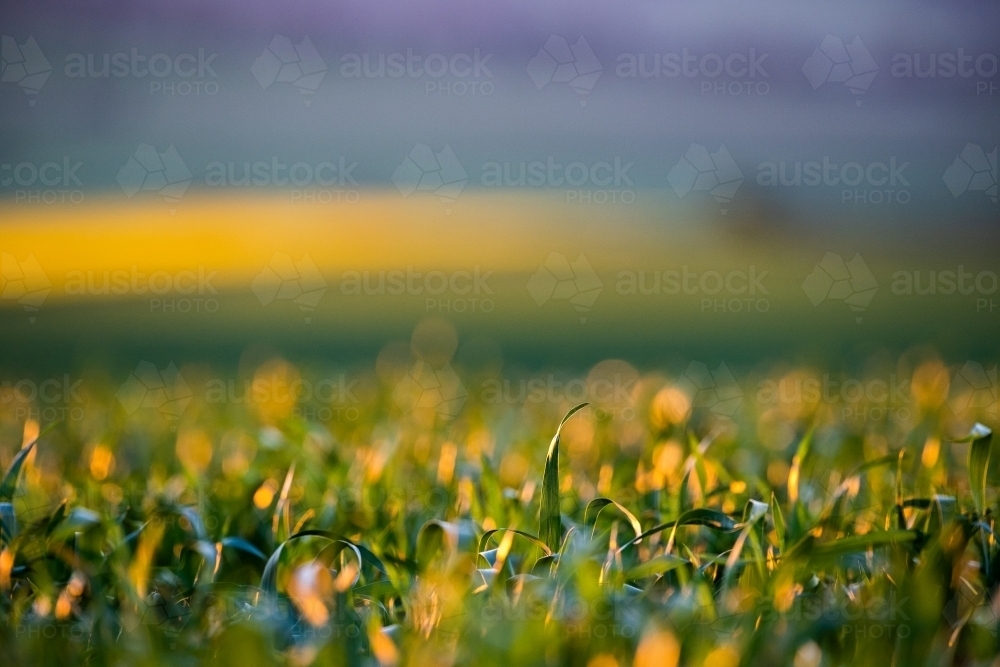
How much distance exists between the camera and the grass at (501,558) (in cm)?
95

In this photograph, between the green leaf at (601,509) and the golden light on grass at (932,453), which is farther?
the golden light on grass at (932,453)

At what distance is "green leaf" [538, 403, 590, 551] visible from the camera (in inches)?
46.1

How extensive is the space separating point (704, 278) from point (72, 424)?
3633 millimetres

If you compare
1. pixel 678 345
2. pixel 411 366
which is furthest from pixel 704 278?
pixel 411 366

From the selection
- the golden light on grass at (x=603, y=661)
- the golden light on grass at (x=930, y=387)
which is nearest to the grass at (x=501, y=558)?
the golden light on grass at (x=603, y=661)

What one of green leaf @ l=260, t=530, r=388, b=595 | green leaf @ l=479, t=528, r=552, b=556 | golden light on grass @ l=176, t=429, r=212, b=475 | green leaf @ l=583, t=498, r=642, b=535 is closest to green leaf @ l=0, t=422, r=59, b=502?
green leaf @ l=260, t=530, r=388, b=595

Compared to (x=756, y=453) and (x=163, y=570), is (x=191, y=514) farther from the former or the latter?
(x=756, y=453)

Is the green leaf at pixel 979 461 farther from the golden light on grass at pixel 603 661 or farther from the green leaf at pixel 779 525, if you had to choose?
the golden light on grass at pixel 603 661

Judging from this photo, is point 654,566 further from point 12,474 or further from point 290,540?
point 12,474

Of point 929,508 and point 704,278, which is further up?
point 704,278

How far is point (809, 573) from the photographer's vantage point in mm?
1151

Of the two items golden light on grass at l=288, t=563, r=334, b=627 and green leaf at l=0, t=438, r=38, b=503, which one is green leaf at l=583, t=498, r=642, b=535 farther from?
green leaf at l=0, t=438, r=38, b=503

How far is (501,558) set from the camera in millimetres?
1120

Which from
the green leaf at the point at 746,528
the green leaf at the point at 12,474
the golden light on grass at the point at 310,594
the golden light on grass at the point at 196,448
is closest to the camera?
the golden light on grass at the point at 310,594
